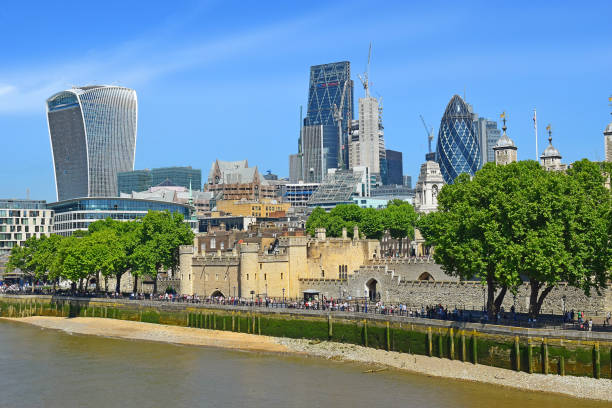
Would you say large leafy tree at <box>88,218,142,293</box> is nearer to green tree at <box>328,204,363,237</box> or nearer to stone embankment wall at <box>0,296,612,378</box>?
stone embankment wall at <box>0,296,612,378</box>

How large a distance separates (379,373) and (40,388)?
26.3 meters

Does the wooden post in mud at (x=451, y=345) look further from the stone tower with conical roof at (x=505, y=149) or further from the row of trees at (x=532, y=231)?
the stone tower with conical roof at (x=505, y=149)

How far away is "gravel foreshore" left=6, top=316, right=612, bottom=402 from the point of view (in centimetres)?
5294

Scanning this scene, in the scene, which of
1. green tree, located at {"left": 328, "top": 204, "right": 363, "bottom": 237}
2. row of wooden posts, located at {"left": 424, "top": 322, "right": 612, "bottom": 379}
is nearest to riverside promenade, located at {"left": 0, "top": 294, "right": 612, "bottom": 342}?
row of wooden posts, located at {"left": 424, "top": 322, "right": 612, "bottom": 379}

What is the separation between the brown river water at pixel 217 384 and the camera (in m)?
53.3

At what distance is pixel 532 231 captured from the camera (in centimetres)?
5822

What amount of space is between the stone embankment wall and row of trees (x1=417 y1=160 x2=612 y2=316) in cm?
443

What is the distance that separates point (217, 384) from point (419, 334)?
16.9 m

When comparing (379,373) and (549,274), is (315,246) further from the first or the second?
(549,274)

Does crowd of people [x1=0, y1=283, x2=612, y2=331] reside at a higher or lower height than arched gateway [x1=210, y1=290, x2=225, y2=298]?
lower

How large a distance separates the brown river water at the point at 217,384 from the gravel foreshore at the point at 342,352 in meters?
1.08

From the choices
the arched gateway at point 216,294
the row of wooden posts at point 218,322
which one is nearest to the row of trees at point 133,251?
the arched gateway at point 216,294

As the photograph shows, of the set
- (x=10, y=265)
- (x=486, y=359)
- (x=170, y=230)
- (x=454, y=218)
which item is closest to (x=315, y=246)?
(x=170, y=230)

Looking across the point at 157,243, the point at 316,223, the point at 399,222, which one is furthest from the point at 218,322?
the point at 399,222
